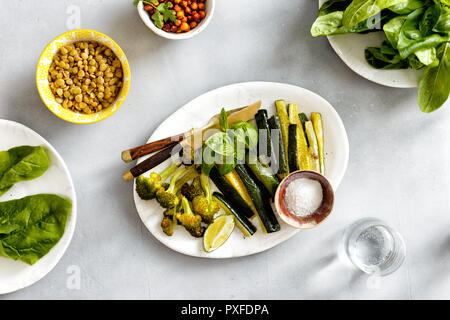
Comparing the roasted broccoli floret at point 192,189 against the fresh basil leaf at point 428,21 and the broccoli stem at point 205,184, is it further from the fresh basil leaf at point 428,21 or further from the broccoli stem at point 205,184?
the fresh basil leaf at point 428,21

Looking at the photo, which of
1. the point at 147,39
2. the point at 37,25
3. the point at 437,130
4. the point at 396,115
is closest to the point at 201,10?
the point at 147,39

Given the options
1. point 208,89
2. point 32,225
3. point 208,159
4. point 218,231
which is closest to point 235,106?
point 208,89

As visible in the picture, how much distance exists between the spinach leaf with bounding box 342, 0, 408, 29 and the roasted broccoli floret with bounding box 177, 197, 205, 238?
812mm

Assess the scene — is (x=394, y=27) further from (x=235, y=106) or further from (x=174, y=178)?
(x=174, y=178)

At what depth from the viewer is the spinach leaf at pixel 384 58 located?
1.46 m

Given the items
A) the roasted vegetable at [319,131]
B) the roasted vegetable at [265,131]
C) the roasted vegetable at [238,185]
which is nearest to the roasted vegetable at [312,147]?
the roasted vegetable at [319,131]

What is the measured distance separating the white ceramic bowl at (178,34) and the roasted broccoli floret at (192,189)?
50 centimetres

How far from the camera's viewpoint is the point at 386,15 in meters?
1.44

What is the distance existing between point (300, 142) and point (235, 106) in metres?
0.27

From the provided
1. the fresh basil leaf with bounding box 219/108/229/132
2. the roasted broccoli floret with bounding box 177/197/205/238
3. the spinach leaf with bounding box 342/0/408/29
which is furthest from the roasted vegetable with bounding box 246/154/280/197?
the spinach leaf with bounding box 342/0/408/29

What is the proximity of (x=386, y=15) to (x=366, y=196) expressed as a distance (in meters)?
0.67

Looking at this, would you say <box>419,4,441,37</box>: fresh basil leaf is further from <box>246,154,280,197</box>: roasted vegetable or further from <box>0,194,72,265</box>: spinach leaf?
<box>0,194,72,265</box>: spinach leaf

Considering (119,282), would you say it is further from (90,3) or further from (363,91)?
(363,91)

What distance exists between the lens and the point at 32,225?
57.2 inches
